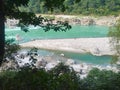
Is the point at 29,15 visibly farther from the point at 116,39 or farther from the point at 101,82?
the point at 116,39

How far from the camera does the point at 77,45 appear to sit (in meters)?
31.4

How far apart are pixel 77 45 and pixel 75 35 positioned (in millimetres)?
7904

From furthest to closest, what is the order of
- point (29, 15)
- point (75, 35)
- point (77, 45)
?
1. point (75, 35)
2. point (77, 45)
3. point (29, 15)

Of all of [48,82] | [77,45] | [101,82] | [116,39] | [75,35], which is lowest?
[75,35]

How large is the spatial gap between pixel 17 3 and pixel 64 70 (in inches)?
47.1

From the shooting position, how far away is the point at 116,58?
1777 centimetres

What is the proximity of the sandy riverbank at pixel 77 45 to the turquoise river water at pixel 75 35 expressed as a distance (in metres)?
1.29

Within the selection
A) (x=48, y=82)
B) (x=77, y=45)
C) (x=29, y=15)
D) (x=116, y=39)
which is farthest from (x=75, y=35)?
(x=48, y=82)

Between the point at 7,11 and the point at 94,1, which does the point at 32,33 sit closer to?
the point at 94,1

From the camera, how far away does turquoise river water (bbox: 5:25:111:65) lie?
25277mm

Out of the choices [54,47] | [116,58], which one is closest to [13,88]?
[116,58]

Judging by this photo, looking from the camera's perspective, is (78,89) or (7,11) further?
(7,11)

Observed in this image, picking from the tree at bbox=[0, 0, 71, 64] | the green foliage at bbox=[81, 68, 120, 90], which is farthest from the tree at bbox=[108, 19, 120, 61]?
the tree at bbox=[0, 0, 71, 64]

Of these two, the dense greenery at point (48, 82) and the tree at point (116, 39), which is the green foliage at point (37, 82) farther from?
the tree at point (116, 39)
